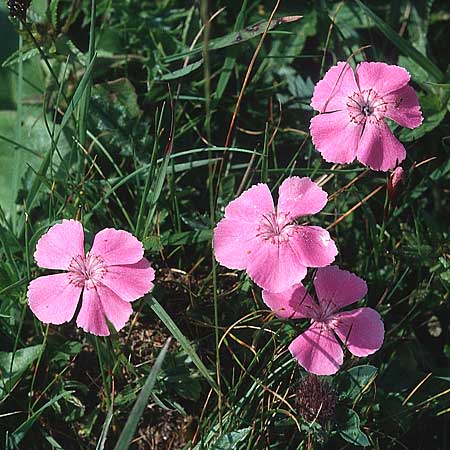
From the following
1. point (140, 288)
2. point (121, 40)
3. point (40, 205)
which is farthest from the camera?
point (121, 40)

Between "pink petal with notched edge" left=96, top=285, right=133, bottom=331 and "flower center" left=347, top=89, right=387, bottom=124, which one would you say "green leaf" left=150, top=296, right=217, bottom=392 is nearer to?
"pink petal with notched edge" left=96, top=285, right=133, bottom=331

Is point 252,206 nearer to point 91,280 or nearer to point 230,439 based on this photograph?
point 91,280

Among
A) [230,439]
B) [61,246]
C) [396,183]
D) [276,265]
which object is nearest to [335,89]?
[396,183]

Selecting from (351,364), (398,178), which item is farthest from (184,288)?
(398,178)

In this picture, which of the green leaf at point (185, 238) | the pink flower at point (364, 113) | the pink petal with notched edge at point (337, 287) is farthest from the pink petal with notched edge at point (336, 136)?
the green leaf at point (185, 238)

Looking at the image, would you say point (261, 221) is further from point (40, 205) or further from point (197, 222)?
point (40, 205)

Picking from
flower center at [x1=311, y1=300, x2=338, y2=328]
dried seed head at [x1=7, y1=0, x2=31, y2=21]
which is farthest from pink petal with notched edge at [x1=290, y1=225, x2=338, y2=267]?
dried seed head at [x1=7, y1=0, x2=31, y2=21]
